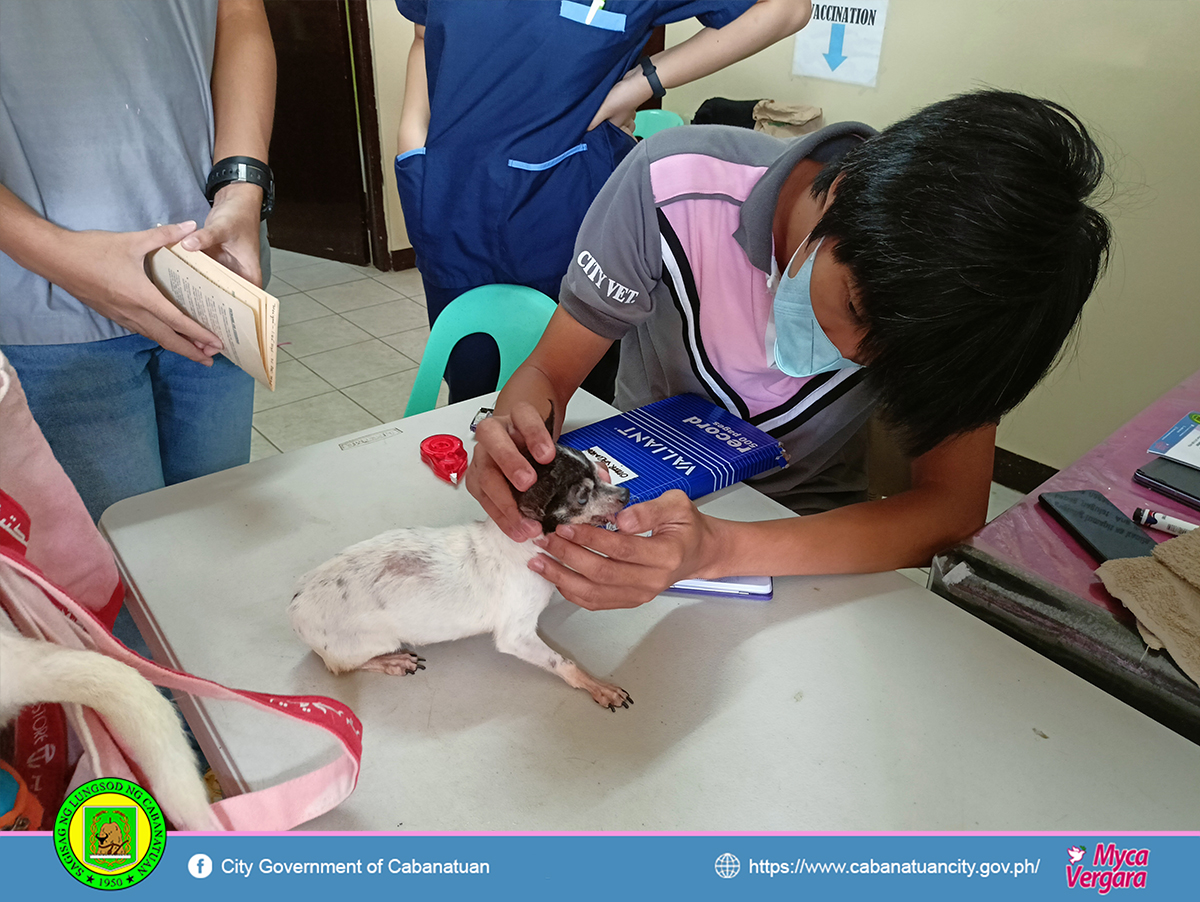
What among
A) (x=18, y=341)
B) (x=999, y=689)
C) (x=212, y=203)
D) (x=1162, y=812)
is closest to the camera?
(x=1162, y=812)

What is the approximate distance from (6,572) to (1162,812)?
1.09 meters

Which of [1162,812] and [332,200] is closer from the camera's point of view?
[1162,812]

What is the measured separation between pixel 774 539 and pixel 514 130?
4.63ft

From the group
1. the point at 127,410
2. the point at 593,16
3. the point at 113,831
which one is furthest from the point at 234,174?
the point at 113,831

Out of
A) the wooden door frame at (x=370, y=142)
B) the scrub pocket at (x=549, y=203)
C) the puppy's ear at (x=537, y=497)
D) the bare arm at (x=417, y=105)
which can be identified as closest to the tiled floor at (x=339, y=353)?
the wooden door frame at (x=370, y=142)

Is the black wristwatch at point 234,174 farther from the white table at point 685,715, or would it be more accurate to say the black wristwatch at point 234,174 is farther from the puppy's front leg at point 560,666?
the puppy's front leg at point 560,666

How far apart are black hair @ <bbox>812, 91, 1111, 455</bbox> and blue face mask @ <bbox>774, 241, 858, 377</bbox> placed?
0.16 m

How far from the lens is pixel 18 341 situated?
1221 mm

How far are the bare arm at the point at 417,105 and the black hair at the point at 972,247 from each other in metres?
1.61

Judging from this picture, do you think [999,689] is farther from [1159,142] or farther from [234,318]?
[1159,142]

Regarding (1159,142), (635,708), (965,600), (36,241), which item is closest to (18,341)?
(36,241)

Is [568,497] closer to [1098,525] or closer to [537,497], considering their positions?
[537,497]

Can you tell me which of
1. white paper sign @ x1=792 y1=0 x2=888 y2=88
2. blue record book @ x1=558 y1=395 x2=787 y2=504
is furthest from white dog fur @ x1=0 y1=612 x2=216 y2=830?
white paper sign @ x1=792 y1=0 x2=888 y2=88
